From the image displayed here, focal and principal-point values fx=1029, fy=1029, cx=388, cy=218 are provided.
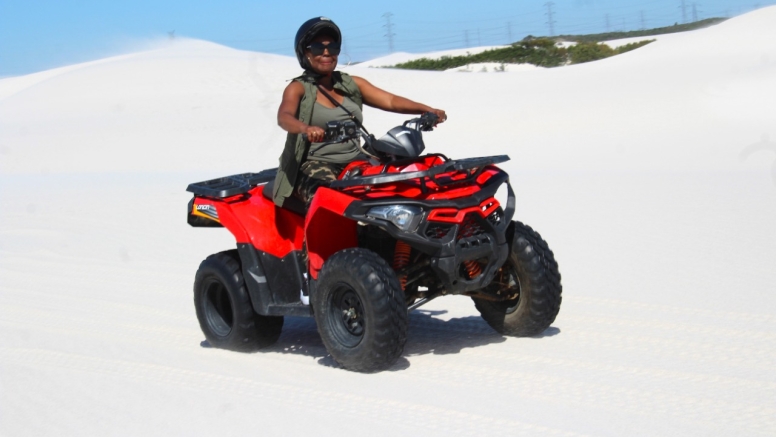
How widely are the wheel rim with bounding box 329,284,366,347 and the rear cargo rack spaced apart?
4.26 ft

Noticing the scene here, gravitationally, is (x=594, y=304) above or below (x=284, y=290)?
below

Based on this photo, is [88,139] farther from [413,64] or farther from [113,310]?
[413,64]

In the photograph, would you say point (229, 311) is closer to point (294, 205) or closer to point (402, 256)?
point (294, 205)

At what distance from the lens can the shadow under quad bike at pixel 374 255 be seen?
18.6ft

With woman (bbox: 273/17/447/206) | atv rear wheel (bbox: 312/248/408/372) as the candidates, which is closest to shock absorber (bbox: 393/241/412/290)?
atv rear wheel (bbox: 312/248/408/372)

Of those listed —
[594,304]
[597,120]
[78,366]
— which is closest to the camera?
[78,366]

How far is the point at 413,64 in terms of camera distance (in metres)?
56.2

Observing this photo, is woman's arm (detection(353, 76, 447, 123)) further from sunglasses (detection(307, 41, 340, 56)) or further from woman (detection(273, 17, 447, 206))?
sunglasses (detection(307, 41, 340, 56))

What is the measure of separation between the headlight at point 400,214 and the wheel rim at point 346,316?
50cm

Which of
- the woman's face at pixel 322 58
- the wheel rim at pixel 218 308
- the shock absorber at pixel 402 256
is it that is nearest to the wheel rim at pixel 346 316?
the shock absorber at pixel 402 256

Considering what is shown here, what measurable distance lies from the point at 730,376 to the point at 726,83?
20671 millimetres

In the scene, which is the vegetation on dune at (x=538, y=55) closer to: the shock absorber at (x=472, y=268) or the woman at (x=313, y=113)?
the woman at (x=313, y=113)

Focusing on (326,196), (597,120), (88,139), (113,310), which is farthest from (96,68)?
(326,196)

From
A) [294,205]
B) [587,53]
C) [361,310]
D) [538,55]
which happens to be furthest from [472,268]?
[538,55]
